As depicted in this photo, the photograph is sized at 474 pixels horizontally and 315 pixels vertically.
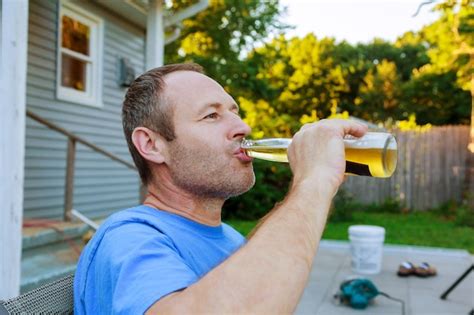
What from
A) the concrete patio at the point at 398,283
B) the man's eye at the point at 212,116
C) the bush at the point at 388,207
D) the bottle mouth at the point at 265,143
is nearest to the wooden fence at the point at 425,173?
the bush at the point at 388,207

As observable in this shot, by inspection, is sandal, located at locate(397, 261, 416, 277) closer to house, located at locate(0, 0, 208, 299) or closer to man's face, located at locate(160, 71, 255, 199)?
house, located at locate(0, 0, 208, 299)

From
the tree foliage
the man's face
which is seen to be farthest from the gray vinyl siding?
the man's face

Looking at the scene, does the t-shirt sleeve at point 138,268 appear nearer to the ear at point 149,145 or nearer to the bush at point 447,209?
the ear at point 149,145

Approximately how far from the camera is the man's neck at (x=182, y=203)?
121cm

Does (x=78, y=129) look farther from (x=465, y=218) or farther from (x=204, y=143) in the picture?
(x=465, y=218)

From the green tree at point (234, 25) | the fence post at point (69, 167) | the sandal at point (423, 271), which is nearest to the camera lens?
the fence post at point (69, 167)

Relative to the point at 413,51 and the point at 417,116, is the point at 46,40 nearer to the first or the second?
the point at 417,116

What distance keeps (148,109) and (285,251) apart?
58 cm

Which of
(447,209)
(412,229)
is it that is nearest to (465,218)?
(412,229)

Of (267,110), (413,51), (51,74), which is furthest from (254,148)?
(413,51)

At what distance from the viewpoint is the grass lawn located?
7.37 meters

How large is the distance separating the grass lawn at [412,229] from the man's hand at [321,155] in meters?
6.73

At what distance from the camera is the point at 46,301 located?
1028 mm

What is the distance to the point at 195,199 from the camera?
1.22 meters
